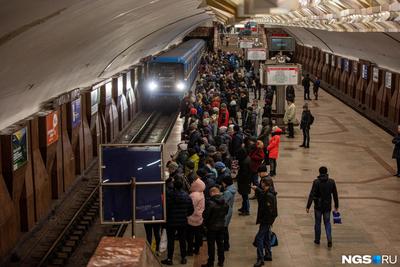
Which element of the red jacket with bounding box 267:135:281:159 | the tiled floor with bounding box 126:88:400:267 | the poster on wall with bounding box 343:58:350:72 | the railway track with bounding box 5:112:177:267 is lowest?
the railway track with bounding box 5:112:177:267

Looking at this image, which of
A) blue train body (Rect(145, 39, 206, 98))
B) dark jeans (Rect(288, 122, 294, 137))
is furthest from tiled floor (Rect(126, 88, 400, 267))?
blue train body (Rect(145, 39, 206, 98))

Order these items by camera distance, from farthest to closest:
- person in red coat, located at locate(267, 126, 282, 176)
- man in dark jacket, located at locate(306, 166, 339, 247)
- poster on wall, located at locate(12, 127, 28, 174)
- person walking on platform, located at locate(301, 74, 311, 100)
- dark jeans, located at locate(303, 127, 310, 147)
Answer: person walking on platform, located at locate(301, 74, 311, 100) → dark jeans, located at locate(303, 127, 310, 147) → person in red coat, located at locate(267, 126, 282, 176) → poster on wall, located at locate(12, 127, 28, 174) → man in dark jacket, located at locate(306, 166, 339, 247)

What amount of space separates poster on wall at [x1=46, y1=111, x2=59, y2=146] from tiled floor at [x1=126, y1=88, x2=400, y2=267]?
14.1 feet

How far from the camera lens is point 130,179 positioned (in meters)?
8.71

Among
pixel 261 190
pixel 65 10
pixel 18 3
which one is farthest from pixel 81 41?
pixel 18 3

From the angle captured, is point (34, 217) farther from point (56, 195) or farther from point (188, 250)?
point (188, 250)

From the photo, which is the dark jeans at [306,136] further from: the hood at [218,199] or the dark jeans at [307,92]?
the dark jeans at [307,92]

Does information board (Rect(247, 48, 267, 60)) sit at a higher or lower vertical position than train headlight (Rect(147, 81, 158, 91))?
higher

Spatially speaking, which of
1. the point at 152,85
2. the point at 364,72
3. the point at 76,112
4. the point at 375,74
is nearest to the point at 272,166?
the point at 76,112

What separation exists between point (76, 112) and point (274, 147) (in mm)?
5167

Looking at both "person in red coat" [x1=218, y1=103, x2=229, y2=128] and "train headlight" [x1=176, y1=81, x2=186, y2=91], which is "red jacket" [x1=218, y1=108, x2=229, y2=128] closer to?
"person in red coat" [x1=218, y1=103, x2=229, y2=128]

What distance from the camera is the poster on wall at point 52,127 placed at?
44.7 feet

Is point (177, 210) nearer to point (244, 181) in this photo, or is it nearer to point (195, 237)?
point (195, 237)

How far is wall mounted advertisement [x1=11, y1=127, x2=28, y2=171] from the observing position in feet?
38.2
